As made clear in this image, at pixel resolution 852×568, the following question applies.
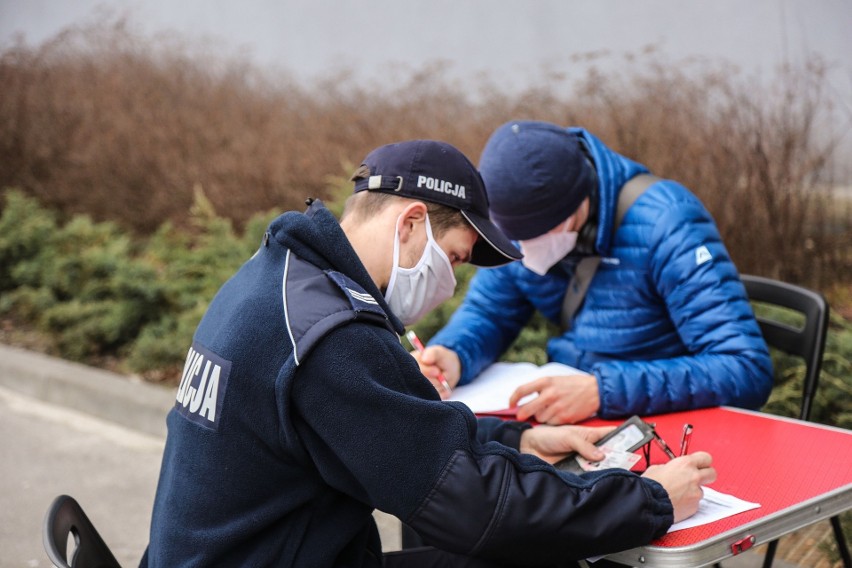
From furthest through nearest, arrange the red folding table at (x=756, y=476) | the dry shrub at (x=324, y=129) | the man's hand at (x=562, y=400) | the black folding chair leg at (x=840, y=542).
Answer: the dry shrub at (x=324, y=129), the black folding chair leg at (x=840, y=542), the man's hand at (x=562, y=400), the red folding table at (x=756, y=476)

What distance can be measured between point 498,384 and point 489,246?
650 millimetres

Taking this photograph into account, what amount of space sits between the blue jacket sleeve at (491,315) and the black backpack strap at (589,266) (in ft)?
0.73

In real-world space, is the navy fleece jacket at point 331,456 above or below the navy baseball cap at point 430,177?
below


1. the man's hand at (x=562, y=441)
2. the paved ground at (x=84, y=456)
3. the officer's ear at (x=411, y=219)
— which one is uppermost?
the officer's ear at (x=411, y=219)

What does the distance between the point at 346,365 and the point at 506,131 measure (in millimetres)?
1301

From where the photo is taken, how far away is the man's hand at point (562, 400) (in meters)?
2.21

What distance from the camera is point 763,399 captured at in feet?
7.87

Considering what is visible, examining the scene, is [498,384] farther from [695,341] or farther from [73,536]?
[73,536]

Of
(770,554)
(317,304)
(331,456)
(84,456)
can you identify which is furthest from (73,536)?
(84,456)

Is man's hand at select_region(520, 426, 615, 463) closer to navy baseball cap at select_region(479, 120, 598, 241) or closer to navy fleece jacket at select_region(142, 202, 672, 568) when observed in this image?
navy fleece jacket at select_region(142, 202, 672, 568)

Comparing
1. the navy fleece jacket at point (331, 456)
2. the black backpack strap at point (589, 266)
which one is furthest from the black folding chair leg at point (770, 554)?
the navy fleece jacket at point (331, 456)

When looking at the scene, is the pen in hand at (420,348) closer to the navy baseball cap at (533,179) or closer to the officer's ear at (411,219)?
the navy baseball cap at (533,179)

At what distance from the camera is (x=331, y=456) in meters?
1.54

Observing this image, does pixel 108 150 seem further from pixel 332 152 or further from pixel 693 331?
pixel 693 331
